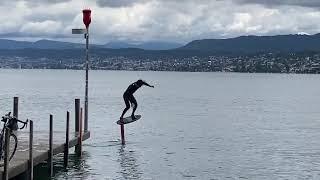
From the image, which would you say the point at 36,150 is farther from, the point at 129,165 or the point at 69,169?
the point at 129,165

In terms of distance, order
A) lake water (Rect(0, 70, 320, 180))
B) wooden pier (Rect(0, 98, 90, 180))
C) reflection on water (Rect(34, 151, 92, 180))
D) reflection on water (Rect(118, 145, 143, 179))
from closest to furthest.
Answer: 1. wooden pier (Rect(0, 98, 90, 180))
2. reflection on water (Rect(34, 151, 92, 180))
3. reflection on water (Rect(118, 145, 143, 179))
4. lake water (Rect(0, 70, 320, 180))

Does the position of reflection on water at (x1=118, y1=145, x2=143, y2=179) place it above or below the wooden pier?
below

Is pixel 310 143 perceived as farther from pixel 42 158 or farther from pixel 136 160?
pixel 42 158

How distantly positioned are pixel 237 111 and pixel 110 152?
131 feet

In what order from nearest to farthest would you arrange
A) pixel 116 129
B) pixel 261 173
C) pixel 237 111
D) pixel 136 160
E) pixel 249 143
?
pixel 261 173, pixel 136 160, pixel 249 143, pixel 116 129, pixel 237 111

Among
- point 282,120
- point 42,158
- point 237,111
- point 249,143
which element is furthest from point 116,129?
point 237,111

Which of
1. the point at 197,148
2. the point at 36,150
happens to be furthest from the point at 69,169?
the point at 197,148

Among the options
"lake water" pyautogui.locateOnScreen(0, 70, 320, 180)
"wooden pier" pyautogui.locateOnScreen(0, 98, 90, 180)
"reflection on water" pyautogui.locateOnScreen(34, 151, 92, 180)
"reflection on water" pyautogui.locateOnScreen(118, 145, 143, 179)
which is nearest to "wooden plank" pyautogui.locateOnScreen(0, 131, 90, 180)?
"wooden pier" pyautogui.locateOnScreen(0, 98, 90, 180)

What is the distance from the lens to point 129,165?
29.3m

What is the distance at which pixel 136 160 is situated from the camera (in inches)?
1204

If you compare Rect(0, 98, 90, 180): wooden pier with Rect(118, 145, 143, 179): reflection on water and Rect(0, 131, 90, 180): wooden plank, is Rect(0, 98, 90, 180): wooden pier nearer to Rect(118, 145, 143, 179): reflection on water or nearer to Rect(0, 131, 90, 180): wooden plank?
Rect(0, 131, 90, 180): wooden plank

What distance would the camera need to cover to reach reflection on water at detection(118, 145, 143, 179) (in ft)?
87.7

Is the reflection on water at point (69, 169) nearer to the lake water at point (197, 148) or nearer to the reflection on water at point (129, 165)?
the lake water at point (197, 148)

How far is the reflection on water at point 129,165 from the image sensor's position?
26.7m
